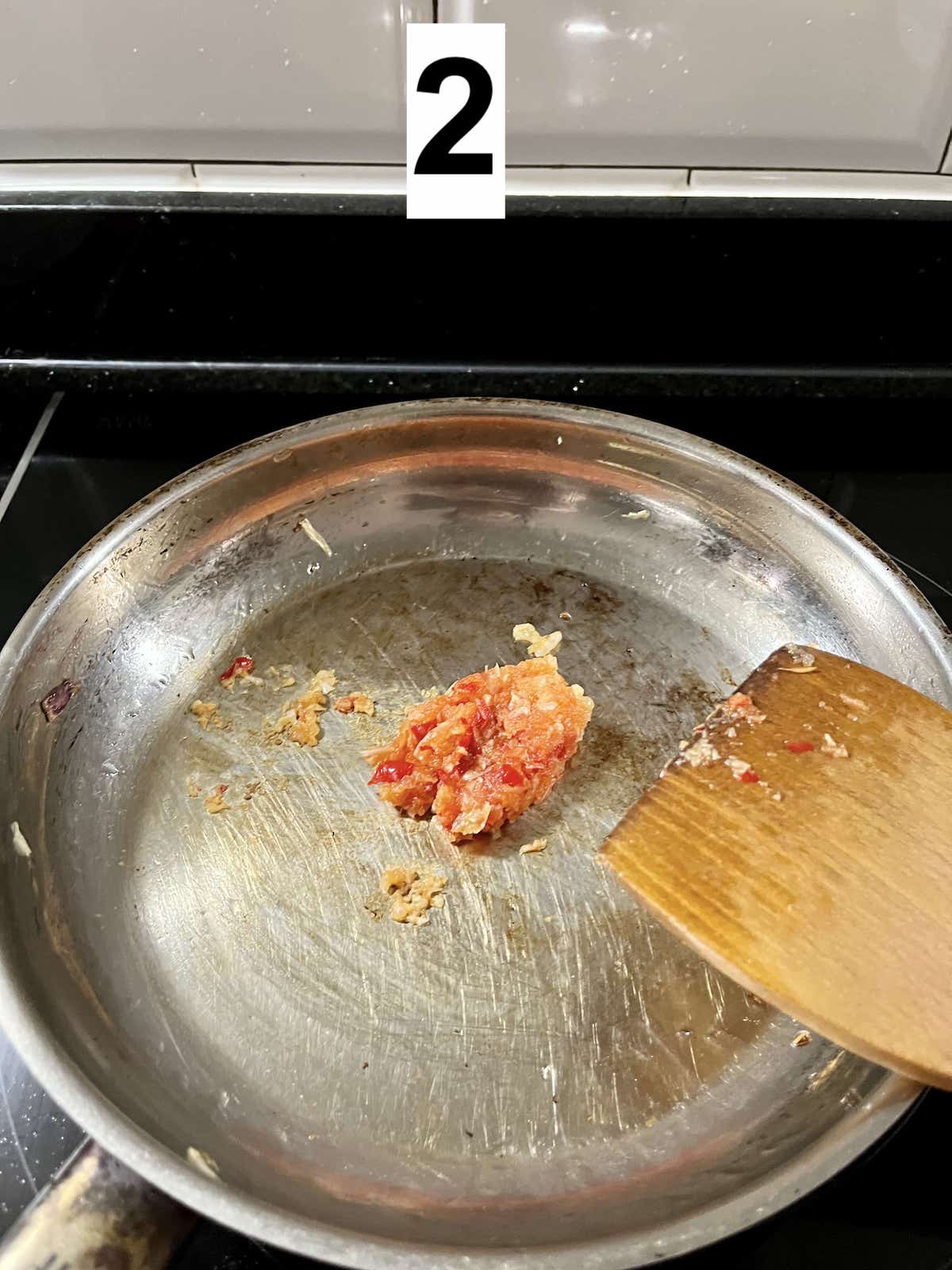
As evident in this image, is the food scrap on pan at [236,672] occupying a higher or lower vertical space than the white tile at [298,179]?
lower

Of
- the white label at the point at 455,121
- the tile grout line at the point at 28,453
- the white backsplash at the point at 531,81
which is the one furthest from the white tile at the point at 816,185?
the tile grout line at the point at 28,453

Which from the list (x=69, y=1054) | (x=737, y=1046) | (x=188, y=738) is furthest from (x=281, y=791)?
(x=737, y=1046)

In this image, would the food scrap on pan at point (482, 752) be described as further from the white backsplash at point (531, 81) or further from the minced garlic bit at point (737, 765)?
the white backsplash at point (531, 81)

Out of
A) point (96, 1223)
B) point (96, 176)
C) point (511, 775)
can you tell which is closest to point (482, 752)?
point (511, 775)

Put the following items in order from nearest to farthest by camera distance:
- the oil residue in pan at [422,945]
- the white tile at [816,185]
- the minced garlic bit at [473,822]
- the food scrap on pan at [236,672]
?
1. the oil residue in pan at [422,945]
2. the minced garlic bit at [473,822]
3. the food scrap on pan at [236,672]
4. the white tile at [816,185]

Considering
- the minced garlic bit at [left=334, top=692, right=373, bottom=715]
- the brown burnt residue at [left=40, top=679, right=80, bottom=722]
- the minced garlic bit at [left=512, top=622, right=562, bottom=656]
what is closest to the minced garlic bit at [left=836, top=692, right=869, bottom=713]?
the minced garlic bit at [left=512, top=622, right=562, bottom=656]

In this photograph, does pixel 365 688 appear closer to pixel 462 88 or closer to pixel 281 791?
pixel 281 791

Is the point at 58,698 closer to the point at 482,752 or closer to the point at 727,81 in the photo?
the point at 482,752
